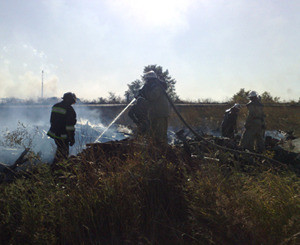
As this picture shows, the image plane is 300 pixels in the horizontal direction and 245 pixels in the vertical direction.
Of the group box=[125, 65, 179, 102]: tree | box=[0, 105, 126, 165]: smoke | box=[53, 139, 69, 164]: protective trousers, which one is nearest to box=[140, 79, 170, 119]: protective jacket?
box=[0, 105, 126, 165]: smoke

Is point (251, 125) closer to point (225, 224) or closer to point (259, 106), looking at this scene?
point (259, 106)

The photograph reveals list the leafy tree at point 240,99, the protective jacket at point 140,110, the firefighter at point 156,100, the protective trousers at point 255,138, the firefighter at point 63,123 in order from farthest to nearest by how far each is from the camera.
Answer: the leafy tree at point 240,99 < the protective trousers at point 255,138 < the firefighter at point 63,123 < the firefighter at point 156,100 < the protective jacket at point 140,110

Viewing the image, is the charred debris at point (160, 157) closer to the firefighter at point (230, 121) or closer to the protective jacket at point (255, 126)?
the protective jacket at point (255, 126)

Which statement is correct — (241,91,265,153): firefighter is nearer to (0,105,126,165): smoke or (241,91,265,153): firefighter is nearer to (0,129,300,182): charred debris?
(0,129,300,182): charred debris

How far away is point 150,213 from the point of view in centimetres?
297

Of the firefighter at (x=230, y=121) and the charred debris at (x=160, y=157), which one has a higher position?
the firefighter at (x=230, y=121)

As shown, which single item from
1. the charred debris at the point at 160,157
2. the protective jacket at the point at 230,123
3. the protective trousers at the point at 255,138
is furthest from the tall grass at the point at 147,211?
the protective jacket at the point at 230,123

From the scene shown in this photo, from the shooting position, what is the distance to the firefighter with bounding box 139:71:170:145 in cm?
572

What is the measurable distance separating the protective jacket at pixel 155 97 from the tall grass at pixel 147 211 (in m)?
2.60

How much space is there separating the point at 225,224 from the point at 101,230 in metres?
1.29

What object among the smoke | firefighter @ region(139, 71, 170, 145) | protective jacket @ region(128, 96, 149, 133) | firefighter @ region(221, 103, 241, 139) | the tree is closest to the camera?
protective jacket @ region(128, 96, 149, 133)

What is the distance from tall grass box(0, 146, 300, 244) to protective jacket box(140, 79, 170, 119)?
2603mm

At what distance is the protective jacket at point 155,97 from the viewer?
18.7ft

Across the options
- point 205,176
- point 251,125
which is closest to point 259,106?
point 251,125
